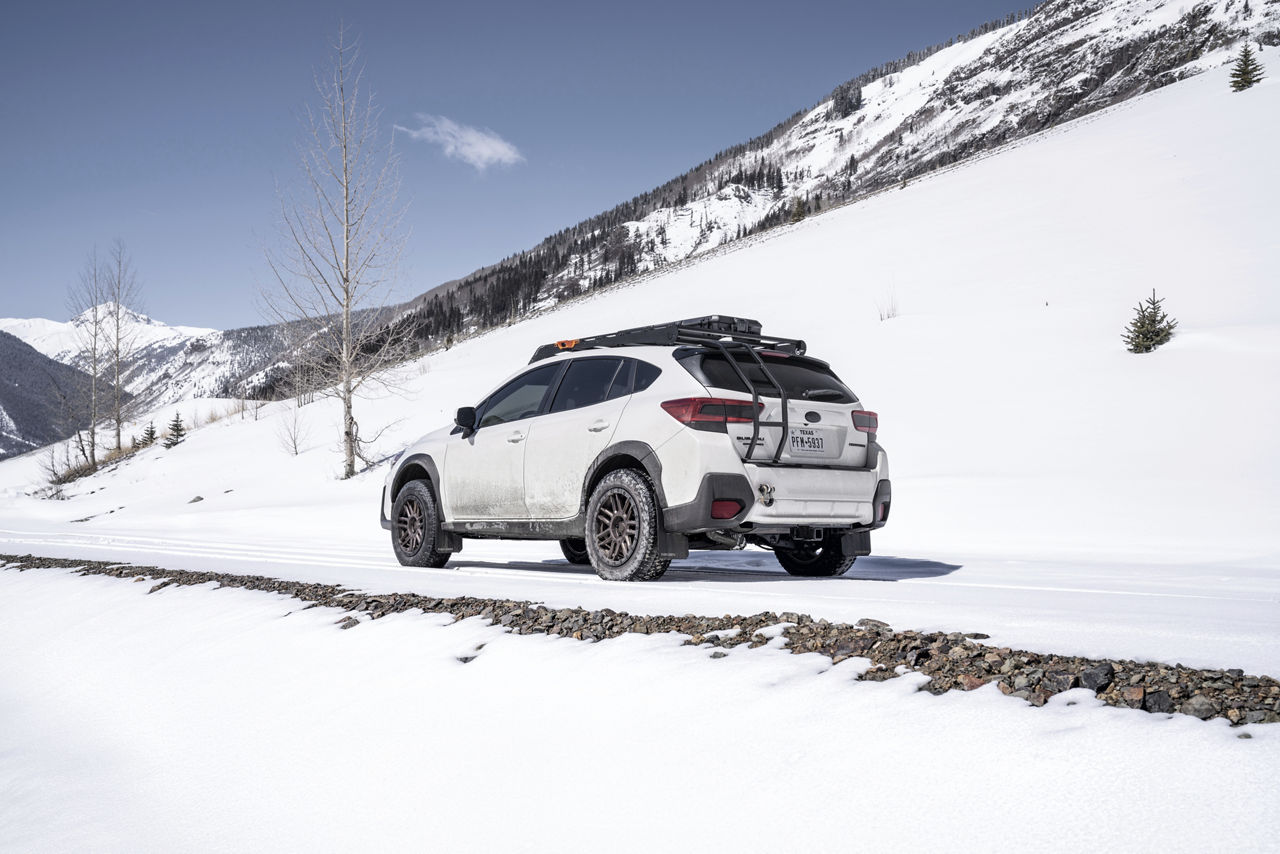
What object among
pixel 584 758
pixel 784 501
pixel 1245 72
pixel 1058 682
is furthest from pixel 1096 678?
pixel 1245 72

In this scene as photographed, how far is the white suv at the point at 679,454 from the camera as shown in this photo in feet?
19.1

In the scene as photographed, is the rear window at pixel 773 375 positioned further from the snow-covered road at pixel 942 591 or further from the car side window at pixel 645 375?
the snow-covered road at pixel 942 591

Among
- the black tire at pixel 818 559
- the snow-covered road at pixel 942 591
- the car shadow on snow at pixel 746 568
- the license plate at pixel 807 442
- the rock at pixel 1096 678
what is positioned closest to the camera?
the rock at pixel 1096 678

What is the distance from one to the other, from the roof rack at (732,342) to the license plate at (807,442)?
9 cm

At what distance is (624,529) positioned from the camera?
244 inches

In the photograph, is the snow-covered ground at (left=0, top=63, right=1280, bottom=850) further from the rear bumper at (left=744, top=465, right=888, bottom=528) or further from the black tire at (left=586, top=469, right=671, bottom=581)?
the rear bumper at (left=744, top=465, right=888, bottom=528)

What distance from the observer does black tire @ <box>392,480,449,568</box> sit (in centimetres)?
806

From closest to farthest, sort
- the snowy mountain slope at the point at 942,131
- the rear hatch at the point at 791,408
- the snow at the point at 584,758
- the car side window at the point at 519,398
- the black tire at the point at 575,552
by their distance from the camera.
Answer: the snow at the point at 584,758 → the rear hatch at the point at 791,408 → the car side window at the point at 519,398 → the black tire at the point at 575,552 → the snowy mountain slope at the point at 942,131

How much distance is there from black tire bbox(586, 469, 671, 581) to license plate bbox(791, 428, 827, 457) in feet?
3.55

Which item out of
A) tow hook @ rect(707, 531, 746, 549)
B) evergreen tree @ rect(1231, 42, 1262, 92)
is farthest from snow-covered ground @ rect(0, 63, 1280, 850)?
evergreen tree @ rect(1231, 42, 1262, 92)

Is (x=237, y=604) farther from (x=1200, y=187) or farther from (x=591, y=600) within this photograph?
(x=1200, y=187)

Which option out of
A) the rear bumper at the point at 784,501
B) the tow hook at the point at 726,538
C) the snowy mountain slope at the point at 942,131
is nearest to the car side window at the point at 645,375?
the rear bumper at the point at 784,501

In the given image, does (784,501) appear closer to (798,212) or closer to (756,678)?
(756,678)

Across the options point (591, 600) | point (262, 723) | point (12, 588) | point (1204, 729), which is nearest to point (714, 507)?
point (591, 600)
